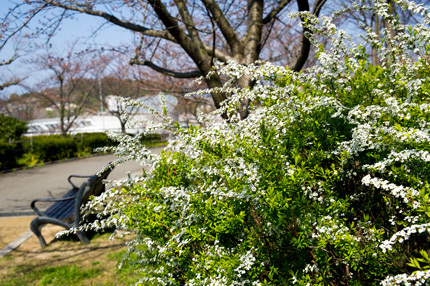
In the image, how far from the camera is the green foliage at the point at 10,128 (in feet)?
61.0

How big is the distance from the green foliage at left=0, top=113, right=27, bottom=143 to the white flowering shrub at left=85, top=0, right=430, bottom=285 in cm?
1890

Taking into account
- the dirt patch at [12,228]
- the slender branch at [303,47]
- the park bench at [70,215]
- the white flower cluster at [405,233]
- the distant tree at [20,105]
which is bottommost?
the dirt patch at [12,228]

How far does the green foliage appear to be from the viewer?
18.6m

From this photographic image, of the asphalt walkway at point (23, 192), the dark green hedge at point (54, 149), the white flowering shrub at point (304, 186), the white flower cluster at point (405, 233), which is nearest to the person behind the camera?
the white flower cluster at point (405, 233)

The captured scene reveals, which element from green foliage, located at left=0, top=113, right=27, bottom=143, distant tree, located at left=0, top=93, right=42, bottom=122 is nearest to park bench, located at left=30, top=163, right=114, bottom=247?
green foliage, located at left=0, top=113, right=27, bottom=143

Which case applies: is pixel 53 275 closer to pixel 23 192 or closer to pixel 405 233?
pixel 405 233

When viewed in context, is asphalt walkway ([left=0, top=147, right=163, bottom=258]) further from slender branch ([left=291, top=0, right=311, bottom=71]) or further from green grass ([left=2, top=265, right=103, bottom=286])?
slender branch ([left=291, top=0, right=311, bottom=71])

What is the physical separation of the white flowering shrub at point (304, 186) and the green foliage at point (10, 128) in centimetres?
1890

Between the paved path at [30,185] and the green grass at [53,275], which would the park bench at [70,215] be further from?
the paved path at [30,185]

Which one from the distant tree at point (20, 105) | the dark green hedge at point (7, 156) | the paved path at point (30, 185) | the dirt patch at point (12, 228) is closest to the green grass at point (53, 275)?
the dirt patch at point (12, 228)

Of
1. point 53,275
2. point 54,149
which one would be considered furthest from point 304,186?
point 54,149

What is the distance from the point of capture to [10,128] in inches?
759

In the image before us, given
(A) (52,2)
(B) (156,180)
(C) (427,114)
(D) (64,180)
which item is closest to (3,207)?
(D) (64,180)

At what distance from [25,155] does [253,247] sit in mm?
17765
